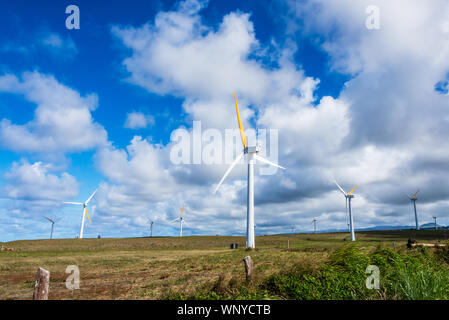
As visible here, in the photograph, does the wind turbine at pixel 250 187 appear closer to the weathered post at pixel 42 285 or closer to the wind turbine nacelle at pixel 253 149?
the wind turbine nacelle at pixel 253 149

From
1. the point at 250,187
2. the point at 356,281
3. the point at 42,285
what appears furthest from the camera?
the point at 250,187

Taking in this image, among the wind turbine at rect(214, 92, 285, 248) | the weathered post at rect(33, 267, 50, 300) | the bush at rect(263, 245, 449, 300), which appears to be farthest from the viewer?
the wind turbine at rect(214, 92, 285, 248)

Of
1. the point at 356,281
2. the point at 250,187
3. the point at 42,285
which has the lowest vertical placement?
the point at 356,281

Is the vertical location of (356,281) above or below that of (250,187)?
below
